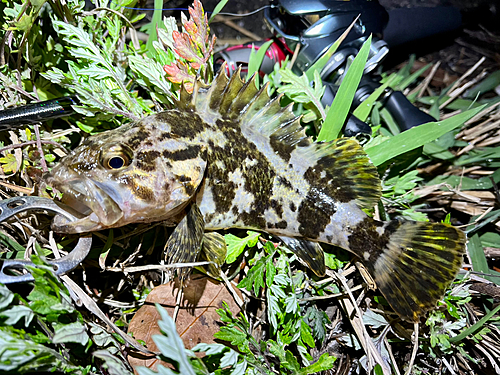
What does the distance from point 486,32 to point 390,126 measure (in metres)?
2.34

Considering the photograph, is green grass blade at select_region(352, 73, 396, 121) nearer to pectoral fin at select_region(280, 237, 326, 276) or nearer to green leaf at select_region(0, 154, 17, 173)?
pectoral fin at select_region(280, 237, 326, 276)

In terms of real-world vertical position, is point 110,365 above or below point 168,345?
below

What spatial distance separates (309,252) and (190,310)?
827 millimetres

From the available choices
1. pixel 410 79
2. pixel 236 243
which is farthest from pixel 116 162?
pixel 410 79

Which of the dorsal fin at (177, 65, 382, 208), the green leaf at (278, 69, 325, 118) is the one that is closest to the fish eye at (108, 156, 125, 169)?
the dorsal fin at (177, 65, 382, 208)

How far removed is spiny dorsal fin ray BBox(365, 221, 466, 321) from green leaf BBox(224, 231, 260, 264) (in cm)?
73

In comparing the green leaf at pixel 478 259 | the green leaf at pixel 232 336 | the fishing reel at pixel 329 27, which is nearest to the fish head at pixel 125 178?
the green leaf at pixel 232 336

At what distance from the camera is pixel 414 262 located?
2.22 meters

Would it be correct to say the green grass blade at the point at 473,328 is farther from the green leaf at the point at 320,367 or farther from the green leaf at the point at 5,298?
the green leaf at the point at 5,298

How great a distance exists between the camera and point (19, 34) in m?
2.44

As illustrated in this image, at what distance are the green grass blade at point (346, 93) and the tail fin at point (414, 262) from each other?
79 cm

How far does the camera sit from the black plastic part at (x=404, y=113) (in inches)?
115

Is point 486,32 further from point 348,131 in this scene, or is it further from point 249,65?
point 249,65

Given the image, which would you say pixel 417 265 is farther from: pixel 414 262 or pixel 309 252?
pixel 309 252
